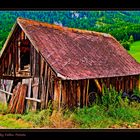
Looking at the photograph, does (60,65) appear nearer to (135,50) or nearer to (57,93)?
(57,93)

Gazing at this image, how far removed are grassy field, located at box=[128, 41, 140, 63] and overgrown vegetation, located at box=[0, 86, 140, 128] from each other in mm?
427

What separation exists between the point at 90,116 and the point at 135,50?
1.02m

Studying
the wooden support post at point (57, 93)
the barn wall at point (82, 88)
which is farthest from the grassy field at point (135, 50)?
the wooden support post at point (57, 93)

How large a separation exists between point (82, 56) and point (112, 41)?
0.46 metres

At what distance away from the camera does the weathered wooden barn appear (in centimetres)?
503

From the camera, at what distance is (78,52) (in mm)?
5211

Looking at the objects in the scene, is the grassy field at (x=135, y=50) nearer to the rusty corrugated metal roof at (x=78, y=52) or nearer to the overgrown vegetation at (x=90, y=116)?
the rusty corrugated metal roof at (x=78, y=52)

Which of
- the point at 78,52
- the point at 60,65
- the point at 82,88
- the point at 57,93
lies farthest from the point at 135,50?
the point at 57,93

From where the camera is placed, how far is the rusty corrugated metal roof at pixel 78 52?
5.04 meters

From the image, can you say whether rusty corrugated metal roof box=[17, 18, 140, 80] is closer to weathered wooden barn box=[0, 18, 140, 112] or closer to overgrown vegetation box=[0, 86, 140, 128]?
weathered wooden barn box=[0, 18, 140, 112]

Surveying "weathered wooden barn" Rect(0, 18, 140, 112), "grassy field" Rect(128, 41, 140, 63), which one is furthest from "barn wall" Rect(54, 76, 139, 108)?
"grassy field" Rect(128, 41, 140, 63)

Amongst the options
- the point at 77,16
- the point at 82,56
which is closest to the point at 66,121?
the point at 82,56
